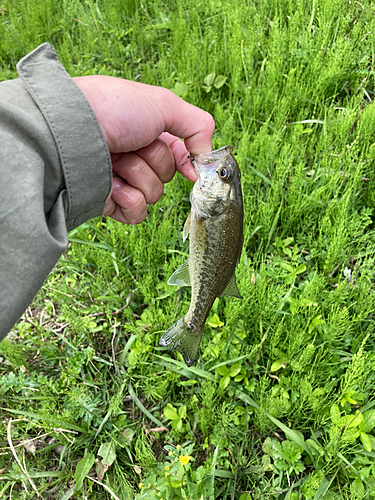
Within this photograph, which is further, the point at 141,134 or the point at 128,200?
the point at 128,200

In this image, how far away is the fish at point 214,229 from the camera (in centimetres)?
194

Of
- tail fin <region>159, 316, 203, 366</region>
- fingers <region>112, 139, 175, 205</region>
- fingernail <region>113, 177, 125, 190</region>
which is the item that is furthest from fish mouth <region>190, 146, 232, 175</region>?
tail fin <region>159, 316, 203, 366</region>

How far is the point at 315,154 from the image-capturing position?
3.22 m

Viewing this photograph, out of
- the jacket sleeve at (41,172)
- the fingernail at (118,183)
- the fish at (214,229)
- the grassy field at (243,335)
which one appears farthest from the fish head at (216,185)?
the grassy field at (243,335)

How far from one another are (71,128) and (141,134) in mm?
604

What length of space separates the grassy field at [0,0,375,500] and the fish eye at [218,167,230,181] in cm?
84

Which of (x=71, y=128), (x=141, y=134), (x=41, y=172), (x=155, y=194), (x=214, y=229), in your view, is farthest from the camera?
(x=155, y=194)

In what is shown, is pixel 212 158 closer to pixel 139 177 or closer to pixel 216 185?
pixel 216 185

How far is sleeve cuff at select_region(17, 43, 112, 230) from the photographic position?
5.10ft

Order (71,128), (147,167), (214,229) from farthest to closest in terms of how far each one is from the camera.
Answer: (147,167) → (214,229) → (71,128)

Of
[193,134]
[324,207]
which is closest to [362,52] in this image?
[324,207]

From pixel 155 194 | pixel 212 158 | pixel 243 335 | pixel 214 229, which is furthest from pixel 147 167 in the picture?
pixel 243 335

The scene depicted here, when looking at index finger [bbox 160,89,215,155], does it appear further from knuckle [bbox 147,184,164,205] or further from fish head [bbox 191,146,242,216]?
knuckle [bbox 147,184,164,205]

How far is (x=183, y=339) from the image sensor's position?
2176mm
